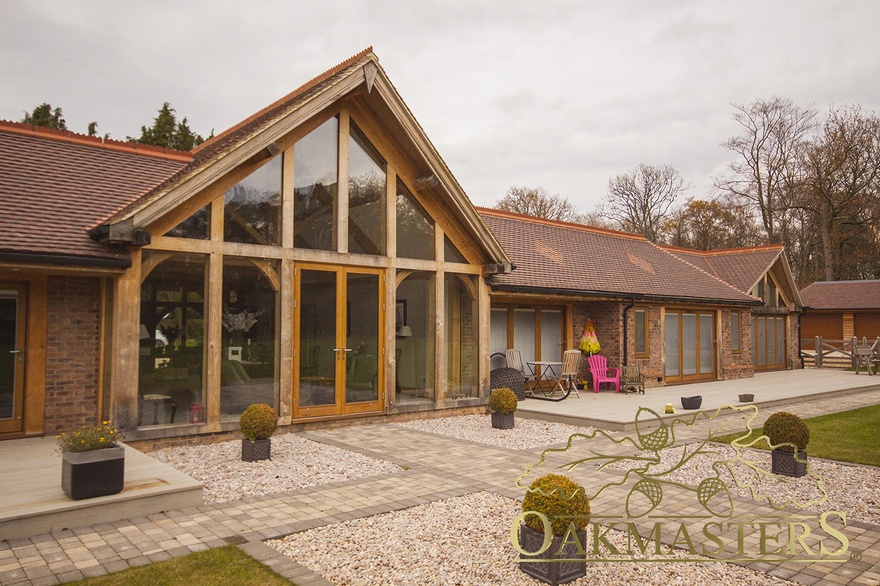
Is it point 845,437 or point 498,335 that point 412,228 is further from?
point 845,437

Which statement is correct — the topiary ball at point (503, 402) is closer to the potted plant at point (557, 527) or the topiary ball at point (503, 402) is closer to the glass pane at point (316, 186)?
the glass pane at point (316, 186)

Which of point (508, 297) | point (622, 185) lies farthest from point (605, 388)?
point (622, 185)

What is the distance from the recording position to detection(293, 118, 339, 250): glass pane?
10.2 m

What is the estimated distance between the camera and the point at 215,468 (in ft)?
24.7

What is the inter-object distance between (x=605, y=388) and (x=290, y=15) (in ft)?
39.1

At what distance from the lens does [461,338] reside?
→ 12297mm

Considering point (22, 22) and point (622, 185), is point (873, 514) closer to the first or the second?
point (22, 22)

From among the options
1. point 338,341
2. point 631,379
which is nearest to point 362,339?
point 338,341

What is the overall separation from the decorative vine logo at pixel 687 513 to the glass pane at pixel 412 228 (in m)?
4.67

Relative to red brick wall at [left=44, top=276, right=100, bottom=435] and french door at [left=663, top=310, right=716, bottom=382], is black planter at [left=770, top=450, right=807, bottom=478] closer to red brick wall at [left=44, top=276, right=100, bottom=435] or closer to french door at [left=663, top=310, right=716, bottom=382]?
red brick wall at [left=44, top=276, right=100, bottom=435]

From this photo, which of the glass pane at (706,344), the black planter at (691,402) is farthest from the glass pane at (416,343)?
the glass pane at (706,344)

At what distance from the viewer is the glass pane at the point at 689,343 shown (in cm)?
1855

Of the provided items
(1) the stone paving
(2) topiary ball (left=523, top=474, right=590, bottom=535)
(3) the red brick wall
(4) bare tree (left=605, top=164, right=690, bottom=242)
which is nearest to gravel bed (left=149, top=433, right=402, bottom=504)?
(1) the stone paving

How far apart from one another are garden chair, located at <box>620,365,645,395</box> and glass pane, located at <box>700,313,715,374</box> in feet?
14.6
